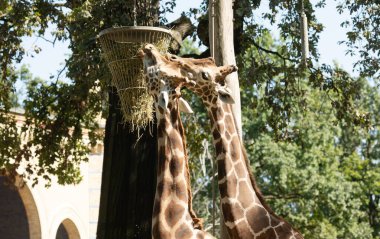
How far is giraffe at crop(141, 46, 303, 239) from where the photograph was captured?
6.85 m

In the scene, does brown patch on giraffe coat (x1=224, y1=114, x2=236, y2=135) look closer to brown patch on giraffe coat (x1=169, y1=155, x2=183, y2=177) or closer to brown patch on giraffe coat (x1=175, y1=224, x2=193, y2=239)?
brown patch on giraffe coat (x1=169, y1=155, x2=183, y2=177)

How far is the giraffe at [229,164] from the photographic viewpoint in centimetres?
685

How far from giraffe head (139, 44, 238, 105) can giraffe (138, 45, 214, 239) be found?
5cm

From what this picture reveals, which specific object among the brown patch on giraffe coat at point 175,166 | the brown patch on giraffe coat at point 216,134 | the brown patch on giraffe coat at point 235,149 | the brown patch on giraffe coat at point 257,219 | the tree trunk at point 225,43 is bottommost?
the brown patch on giraffe coat at point 257,219

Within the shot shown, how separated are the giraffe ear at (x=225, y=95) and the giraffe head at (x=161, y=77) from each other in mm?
379

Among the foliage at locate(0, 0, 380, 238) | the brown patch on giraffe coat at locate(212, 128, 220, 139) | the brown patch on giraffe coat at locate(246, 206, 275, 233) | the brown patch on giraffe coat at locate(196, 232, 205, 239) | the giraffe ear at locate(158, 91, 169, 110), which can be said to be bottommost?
the brown patch on giraffe coat at locate(196, 232, 205, 239)

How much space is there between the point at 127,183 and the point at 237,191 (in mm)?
4285

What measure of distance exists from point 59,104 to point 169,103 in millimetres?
7873

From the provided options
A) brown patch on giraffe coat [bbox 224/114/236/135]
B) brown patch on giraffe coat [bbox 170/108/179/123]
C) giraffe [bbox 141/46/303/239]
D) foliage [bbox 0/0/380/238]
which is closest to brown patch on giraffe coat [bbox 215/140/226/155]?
giraffe [bbox 141/46/303/239]

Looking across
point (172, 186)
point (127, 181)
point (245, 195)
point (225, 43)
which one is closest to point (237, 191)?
point (245, 195)

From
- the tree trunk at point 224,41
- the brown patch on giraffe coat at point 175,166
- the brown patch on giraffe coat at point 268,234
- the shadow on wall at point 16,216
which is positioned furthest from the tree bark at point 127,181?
the shadow on wall at point 16,216

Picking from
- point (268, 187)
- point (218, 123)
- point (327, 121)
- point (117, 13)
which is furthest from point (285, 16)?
point (327, 121)

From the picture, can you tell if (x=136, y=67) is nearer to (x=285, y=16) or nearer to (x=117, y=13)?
(x=117, y=13)

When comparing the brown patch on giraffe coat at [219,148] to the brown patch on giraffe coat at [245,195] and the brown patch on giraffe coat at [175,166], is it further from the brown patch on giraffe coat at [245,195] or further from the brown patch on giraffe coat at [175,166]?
the brown patch on giraffe coat at [175,166]
